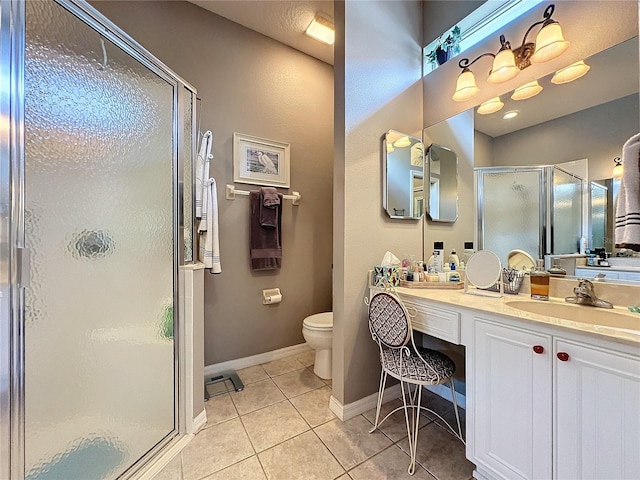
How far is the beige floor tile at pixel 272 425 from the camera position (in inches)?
55.8

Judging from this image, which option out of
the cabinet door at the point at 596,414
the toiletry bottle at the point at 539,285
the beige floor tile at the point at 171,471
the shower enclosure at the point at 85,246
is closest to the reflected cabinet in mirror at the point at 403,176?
the toiletry bottle at the point at 539,285

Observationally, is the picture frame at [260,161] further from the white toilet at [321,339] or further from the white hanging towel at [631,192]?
the white hanging towel at [631,192]

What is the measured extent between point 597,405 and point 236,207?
233 centimetres

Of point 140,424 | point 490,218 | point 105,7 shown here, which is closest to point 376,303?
point 490,218

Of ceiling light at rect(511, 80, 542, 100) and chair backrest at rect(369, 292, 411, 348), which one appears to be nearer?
chair backrest at rect(369, 292, 411, 348)

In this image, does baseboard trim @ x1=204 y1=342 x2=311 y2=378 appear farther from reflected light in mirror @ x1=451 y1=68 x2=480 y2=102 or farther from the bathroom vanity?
reflected light in mirror @ x1=451 y1=68 x2=480 y2=102

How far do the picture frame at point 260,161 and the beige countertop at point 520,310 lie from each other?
1516 millimetres

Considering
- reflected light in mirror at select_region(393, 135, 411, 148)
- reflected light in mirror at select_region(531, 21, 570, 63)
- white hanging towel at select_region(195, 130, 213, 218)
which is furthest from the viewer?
reflected light in mirror at select_region(393, 135, 411, 148)

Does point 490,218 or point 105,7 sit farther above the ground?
point 105,7

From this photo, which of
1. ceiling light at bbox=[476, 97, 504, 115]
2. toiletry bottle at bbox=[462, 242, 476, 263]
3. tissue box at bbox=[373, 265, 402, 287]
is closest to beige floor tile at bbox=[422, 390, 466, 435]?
tissue box at bbox=[373, 265, 402, 287]

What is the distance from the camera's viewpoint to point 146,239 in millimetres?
1356

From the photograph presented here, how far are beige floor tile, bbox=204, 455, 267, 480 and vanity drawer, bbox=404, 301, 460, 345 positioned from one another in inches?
42.2

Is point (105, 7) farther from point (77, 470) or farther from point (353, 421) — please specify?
point (353, 421)

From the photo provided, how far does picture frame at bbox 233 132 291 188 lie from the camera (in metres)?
2.24
